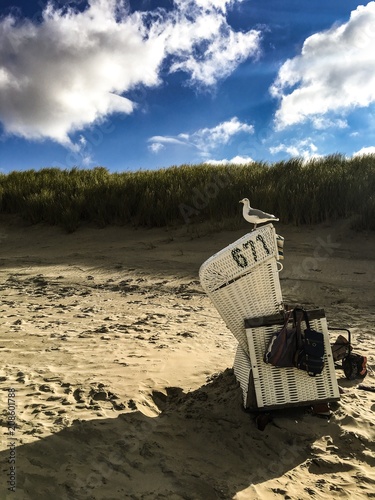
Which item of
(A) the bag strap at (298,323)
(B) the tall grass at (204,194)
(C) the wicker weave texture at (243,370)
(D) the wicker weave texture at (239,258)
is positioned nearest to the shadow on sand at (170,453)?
(C) the wicker weave texture at (243,370)

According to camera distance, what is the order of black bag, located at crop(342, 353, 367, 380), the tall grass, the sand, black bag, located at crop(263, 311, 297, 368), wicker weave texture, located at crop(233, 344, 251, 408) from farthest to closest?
the tall grass
black bag, located at crop(342, 353, 367, 380)
wicker weave texture, located at crop(233, 344, 251, 408)
black bag, located at crop(263, 311, 297, 368)
the sand

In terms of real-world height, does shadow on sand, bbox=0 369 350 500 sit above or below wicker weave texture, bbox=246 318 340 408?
below

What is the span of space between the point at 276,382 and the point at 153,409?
3.00 ft

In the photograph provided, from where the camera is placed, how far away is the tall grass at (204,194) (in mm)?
9742

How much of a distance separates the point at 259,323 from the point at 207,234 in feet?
22.2

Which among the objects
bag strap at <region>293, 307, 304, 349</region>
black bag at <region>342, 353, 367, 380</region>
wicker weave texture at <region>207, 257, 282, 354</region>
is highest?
wicker weave texture at <region>207, 257, 282, 354</region>

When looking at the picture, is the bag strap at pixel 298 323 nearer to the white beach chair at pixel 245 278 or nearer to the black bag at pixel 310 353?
the black bag at pixel 310 353

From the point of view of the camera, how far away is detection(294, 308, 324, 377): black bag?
3.03m

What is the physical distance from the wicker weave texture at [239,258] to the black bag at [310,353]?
1.76 feet

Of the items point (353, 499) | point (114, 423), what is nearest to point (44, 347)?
point (114, 423)

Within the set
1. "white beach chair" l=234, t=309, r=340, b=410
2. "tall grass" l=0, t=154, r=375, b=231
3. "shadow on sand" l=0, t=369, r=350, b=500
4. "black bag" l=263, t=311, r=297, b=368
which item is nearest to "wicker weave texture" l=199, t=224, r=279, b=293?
"white beach chair" l=234, t=309, r=340, b=410

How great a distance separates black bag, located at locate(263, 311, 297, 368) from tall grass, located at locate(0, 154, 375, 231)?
6803mm

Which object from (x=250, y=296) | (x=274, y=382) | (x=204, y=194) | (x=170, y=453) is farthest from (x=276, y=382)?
(x=204, y=194)

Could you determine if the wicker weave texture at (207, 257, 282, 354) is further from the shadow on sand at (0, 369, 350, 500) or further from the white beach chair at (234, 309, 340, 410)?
the shadow on sand at (0, 369, 350, 500)
